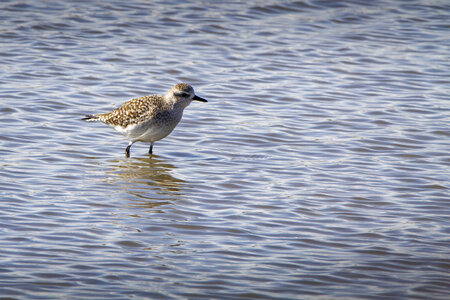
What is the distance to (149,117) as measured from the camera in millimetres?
11062

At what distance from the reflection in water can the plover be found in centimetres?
38

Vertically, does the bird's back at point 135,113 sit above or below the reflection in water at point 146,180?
above

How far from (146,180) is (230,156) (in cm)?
157

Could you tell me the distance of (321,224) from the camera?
815 cm

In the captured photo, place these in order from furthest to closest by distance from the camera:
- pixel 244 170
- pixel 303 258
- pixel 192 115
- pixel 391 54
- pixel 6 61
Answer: pixel 391 54 < pixel 6 61 < pixel 192 115 < pixel 244 170 < pixel 303 258

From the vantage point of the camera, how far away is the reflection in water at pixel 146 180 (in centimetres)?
898

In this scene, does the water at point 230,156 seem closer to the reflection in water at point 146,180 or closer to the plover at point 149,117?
the reflection in water at point 146,180

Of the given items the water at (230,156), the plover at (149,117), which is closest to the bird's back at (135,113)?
the plover at (149,117)

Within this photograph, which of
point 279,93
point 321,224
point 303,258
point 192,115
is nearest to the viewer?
point 303,258

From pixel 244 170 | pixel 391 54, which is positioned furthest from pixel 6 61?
pixel 391 54

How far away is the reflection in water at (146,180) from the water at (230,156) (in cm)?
4

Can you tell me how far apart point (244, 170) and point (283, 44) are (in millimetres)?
7869

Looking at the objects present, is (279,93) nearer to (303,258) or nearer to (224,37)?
(224,37)

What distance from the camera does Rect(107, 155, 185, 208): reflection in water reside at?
898 centimetres
